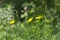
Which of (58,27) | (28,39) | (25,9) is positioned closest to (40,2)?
(25,9)

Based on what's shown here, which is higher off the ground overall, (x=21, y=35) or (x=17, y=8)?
(x=17, y=8)

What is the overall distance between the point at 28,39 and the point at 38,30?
0.24 metres

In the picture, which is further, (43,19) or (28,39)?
(43,19)

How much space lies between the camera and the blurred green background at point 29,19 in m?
3.74

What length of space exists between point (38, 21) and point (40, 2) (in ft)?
1.38

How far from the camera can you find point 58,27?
391cm

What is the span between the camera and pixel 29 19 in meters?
4.16

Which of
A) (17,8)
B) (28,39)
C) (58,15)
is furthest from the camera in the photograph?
(17,8)

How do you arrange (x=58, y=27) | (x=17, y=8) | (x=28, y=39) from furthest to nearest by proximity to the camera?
1. (x=17, y=8)
2. (x=58, y=27)
3. (x=28, y=39)

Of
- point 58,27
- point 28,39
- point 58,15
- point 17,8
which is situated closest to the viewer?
point 28,39

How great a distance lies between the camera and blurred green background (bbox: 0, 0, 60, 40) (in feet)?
12.3

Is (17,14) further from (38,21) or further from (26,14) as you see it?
(38,21)

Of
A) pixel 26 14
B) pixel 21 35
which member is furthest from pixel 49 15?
pixel 21 35

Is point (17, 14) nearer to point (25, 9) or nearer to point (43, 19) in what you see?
point (25, 9)
